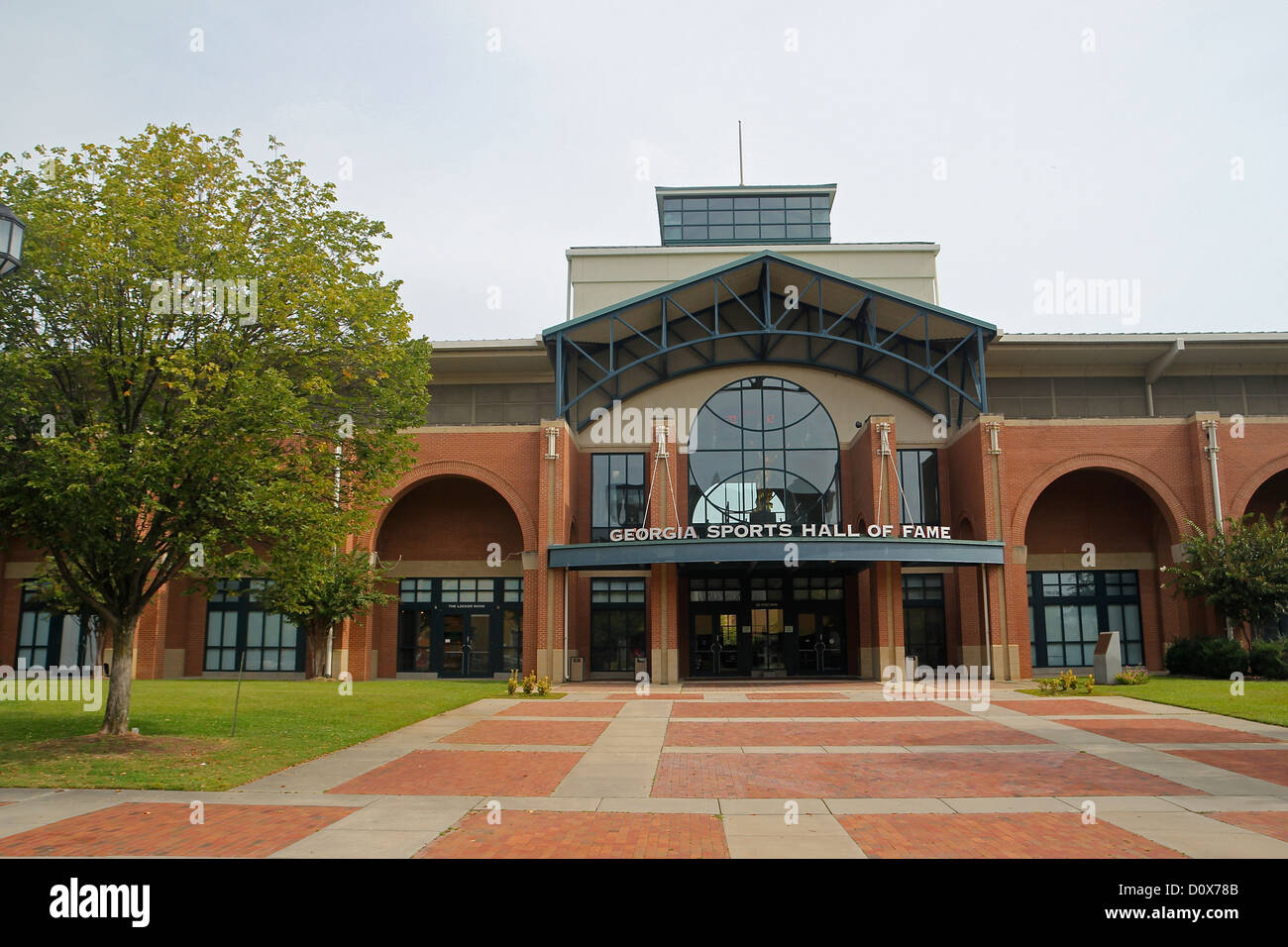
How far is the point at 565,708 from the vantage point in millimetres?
23047

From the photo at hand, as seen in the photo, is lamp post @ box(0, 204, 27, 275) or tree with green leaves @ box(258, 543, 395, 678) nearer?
lamp post @ box(0, 204, 27, 275)

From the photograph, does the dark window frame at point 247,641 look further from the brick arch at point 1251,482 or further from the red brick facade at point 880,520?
the brick arch at point 1251,482

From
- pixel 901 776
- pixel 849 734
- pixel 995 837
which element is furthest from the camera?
pixel 849 734

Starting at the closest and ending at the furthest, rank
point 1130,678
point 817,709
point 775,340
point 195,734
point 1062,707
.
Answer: point 195,734, point 1062,707, point 817,709, point 1130,678, point 775,340

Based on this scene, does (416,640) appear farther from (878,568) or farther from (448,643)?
(878,568)

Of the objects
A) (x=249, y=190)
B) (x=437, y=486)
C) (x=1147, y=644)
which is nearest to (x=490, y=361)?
(x=437, y=486)

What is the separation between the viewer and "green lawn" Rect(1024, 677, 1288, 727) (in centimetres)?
1922

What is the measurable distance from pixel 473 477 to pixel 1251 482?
25914 mm

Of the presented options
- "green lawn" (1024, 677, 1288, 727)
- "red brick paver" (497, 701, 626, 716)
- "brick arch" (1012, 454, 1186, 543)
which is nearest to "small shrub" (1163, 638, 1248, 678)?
"green lawn" (1024, 677, 1288, 727)

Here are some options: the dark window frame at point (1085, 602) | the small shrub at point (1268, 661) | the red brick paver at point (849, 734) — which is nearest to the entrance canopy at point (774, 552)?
the dark window frame at point (1085, 602)

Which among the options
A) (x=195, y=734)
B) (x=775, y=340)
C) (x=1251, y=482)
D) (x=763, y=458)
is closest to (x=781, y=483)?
(x=763, y=458)

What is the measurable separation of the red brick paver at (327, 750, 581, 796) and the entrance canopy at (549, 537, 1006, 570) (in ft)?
49.9

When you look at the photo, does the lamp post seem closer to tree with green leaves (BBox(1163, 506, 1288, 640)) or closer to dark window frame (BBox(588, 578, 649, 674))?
dark window frame (BBox(588, 578, 649, 674))

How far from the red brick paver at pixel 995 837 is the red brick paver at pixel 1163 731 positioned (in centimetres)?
746
